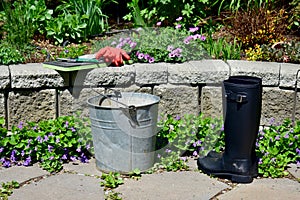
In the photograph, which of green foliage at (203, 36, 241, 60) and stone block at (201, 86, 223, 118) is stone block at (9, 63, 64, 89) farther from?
green foliage at (203, 36, 241, 60)

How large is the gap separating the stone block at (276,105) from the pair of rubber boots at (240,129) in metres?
0.64

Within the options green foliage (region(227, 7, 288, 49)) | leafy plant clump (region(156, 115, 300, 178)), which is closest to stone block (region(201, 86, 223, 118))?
leafy plant clump (region(156, 115, 300, 178))

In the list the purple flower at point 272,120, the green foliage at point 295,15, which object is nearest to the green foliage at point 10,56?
the purple flower at point 272,120

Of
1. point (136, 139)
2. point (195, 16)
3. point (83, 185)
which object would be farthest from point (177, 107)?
point (195, 16)

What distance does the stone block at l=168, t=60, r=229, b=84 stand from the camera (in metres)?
4.26

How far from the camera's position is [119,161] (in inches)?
147

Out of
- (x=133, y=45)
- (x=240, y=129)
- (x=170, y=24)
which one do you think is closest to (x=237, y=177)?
(x=240, y=129)

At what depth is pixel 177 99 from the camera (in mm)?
4328

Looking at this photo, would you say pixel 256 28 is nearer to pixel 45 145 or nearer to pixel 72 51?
pixel 72 51

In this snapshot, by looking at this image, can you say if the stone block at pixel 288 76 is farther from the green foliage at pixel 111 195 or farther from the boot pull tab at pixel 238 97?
the green foliage at pixel 111 195

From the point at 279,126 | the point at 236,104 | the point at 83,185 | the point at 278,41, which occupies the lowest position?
the point at 83,185

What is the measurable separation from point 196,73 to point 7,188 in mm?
1704

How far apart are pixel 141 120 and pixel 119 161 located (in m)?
0.34

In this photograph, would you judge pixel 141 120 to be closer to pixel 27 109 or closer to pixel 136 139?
pixel 136 139
